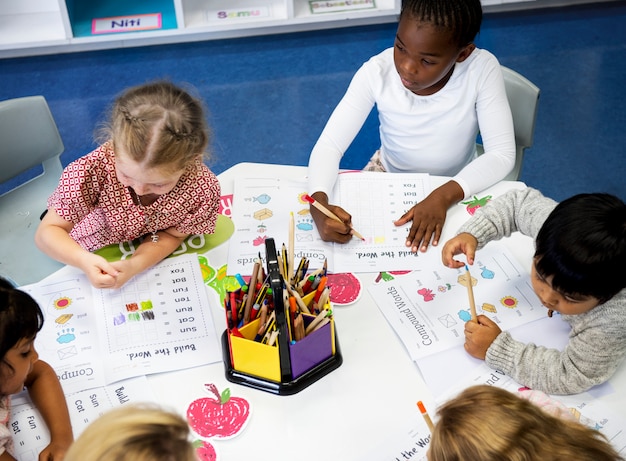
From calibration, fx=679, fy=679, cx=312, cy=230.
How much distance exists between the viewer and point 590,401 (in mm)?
1100

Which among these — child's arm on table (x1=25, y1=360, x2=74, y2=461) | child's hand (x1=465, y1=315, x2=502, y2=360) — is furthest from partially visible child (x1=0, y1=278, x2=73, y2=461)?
child's hand (x1=465, y1=315, x2=502, y2=360)

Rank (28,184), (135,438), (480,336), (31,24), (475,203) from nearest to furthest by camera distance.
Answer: (135,438) < (480,336) < (475,203) < (28,184) < (31,24)

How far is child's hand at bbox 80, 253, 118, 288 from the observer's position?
125 cm

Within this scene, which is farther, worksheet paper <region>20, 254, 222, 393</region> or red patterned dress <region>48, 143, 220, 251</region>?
red patterned dress <region>48, 143, 220, 251</region>

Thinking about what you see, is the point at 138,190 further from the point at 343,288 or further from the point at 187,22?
the point at 187,22

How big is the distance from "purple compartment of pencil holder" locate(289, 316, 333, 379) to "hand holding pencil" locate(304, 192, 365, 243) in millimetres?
299

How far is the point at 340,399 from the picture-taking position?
1104mm

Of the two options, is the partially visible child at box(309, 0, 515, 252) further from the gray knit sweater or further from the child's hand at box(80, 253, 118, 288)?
the child's hand at box(80, 253, 118, 288)

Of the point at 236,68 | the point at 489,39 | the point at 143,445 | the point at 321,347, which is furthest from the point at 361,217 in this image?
the point at 489,39

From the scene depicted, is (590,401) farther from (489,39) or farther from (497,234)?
(489,39)

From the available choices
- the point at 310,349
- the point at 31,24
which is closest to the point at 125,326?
the point at 310,349

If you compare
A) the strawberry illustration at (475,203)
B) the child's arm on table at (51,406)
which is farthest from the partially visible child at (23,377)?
the strawberry illustration at (475,203)

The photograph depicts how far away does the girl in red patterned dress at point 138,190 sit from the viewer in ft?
4.09

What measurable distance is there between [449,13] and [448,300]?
24.7 inches
